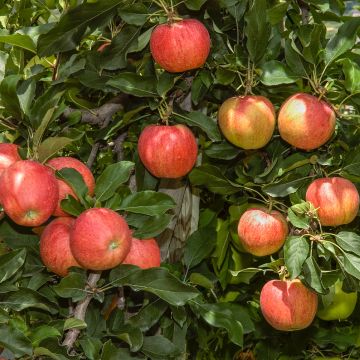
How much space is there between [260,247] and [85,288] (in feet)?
1.11

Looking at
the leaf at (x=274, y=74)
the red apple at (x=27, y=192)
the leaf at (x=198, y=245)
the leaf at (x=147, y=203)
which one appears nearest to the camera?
the red apple at (x=27, y=192)

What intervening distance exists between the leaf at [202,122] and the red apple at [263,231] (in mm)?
161

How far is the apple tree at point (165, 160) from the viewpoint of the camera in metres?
1.06

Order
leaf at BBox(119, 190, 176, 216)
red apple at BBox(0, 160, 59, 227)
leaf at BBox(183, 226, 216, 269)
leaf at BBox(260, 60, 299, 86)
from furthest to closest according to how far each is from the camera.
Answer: leaf at BBox(183, 226, 216, 269)
leaf at BBox(260, 60, 299, 86)
leaf at BBox(119, 190, 176, 216)
red apple at BBox(0, 160, 59, 227)

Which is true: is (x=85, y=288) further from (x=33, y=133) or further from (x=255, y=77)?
(x=255, y=77)

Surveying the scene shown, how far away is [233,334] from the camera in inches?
47.2

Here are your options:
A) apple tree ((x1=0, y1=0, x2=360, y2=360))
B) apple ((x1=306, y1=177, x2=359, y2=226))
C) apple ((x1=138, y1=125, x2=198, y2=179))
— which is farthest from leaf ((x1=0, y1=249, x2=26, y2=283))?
apple ((x1=306, y1=177, x2=359, y2=226))

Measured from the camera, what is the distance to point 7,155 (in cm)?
106

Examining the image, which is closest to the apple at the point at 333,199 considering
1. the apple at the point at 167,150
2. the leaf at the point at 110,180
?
the apple at the point at 167,150

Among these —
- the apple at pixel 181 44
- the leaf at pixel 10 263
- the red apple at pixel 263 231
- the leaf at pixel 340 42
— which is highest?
the apple at pixel 181 44

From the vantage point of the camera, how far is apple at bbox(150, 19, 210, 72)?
1124mm

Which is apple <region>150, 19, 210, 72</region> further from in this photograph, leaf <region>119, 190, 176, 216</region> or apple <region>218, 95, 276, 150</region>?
leaf <region>119, 190, 176, 216</region>

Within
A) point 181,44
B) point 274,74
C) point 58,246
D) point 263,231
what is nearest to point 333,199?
point 263,231

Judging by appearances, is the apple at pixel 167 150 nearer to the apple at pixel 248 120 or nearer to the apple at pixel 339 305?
the apple at pixel 248 120
